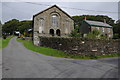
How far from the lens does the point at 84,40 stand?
1355cm

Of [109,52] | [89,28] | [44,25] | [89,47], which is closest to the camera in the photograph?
[89,47]

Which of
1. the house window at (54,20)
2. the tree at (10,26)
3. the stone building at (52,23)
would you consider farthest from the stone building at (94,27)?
the tree at (10,26)

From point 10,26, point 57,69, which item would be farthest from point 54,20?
point 10,26

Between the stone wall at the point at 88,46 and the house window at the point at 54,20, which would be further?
the house window at the point at 54,20

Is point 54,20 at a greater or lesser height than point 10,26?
lesser

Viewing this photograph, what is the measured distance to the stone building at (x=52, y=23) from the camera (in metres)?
26.5

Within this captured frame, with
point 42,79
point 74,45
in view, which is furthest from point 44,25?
point 42,79

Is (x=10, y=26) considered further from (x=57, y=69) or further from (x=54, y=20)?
(x=57, y=69)

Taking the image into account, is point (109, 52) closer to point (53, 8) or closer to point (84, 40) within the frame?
point (84, 40)

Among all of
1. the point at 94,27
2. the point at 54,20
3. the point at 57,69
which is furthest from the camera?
the point at 94,27

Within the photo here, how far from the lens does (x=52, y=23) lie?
28.2m

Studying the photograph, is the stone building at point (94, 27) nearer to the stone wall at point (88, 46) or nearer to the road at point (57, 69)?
the stone wall at point (88, 46)

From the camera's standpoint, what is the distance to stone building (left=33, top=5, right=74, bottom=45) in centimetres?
2647

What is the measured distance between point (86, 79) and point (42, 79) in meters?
2.34
